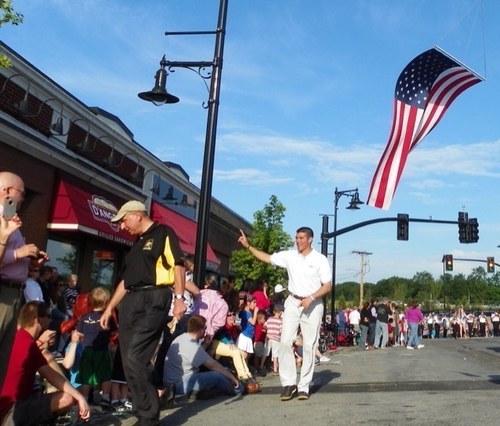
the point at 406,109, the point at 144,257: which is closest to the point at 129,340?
the point at 144,257

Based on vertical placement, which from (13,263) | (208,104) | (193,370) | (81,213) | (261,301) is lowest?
(193,370)

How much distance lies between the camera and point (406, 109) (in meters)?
10.5

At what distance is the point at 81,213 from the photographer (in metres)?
16.0

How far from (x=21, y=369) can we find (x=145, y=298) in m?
1.11

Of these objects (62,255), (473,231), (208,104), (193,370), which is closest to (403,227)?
(473,231)

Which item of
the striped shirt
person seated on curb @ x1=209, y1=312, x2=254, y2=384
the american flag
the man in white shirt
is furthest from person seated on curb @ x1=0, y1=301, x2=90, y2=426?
the american flag

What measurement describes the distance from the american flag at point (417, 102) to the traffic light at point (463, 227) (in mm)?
17121

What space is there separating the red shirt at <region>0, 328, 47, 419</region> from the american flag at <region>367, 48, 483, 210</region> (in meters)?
7.09

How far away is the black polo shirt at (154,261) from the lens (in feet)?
17.4

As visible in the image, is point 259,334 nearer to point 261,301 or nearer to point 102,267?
point 261,301

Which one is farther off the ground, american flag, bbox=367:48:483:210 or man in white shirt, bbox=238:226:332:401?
american flag, bbox=367:48:483:210

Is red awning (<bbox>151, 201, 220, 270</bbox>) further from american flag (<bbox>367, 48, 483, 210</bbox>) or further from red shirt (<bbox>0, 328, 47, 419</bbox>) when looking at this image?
red shirt (<bbox>0, 328, 47, 419</bbox>)

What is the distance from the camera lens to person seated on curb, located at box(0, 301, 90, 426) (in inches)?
183

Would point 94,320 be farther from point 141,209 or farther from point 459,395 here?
point 459,395
